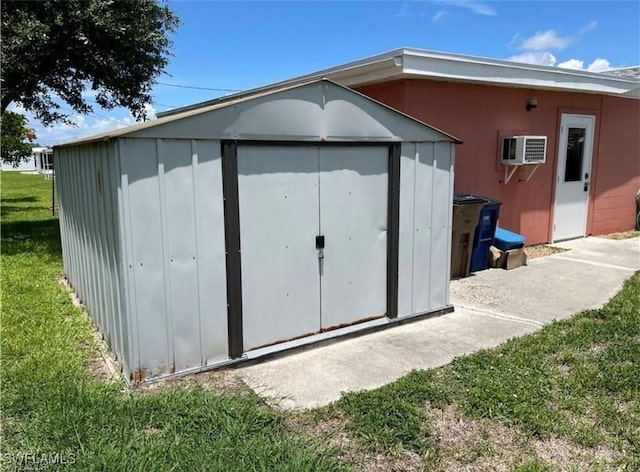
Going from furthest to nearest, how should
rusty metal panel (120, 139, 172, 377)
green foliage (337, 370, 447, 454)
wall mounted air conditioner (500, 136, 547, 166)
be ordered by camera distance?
1. wall mounted air conditioner (500, 136, 547, 166)
2. rusty metal panel (120, 139, 172, 377)
3. green foliage (337, 370, 447, 454)

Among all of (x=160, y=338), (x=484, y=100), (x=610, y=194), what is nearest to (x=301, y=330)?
(x=160, y=338)

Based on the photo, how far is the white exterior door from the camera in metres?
8.91

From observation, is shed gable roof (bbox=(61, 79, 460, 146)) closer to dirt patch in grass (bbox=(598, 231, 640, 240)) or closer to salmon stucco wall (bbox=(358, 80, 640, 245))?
salmon stucco wall (bbox=(358, 80, 640, 245))

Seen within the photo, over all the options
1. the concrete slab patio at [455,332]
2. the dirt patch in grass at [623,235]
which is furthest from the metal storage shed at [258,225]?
the dirt patch in grass at [623,235]

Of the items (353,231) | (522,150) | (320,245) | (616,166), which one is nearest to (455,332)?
(353,231)

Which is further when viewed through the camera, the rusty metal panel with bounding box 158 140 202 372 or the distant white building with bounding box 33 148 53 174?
the distant white building with bounding box 33 148 53 174

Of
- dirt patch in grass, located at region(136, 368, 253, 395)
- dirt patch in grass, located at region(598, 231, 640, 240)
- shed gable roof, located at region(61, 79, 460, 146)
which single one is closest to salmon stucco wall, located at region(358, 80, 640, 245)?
dirt patch in grass, located at region(598, 231, 640, 240)

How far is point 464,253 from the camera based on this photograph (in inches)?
267

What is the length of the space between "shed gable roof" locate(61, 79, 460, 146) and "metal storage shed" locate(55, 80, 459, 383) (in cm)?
1

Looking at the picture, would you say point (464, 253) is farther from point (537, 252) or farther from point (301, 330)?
point (301, 330)

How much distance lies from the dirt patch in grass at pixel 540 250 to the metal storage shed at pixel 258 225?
3.78 m

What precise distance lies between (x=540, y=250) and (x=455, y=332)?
4.66 meters

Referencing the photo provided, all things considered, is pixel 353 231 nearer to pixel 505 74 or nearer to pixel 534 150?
pixel 505 74

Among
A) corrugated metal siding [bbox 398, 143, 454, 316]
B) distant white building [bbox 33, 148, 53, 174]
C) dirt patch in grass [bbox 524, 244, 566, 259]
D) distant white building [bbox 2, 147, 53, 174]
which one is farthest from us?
distant white building [bbox 2, 147, 53, 174]
